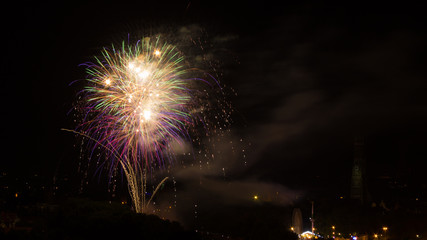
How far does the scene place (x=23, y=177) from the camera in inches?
1170

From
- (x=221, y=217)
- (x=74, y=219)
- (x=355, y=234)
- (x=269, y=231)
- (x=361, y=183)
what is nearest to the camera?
(x=74, y=219)

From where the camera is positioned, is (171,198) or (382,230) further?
(171,198)

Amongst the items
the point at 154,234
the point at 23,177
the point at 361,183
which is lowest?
the point at 154,234

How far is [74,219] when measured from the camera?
14609mm

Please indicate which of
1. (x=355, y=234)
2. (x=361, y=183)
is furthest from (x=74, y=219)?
(x=361, y=183)

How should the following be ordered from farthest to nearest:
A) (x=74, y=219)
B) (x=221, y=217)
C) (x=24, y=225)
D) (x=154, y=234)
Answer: (x=221, y=217) < (x=24, y=225) < (x=74, y=219) < (x=154, y=234)

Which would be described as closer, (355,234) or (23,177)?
(23,177)

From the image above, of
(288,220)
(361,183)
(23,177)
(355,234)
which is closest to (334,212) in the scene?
(355,234)

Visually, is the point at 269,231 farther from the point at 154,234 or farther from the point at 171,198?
the point at 171,198

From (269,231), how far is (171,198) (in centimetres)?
3701

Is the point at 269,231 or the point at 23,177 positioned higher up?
the point at 23,177

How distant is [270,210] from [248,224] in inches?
473

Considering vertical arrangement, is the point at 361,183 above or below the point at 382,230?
above

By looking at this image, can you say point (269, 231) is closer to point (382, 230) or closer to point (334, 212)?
point (334, 212)
